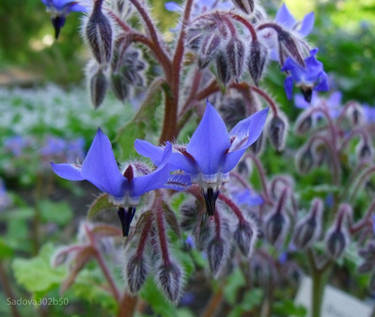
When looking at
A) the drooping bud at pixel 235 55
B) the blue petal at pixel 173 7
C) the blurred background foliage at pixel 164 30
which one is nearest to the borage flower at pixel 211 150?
the drooping bud at pixel 235 55

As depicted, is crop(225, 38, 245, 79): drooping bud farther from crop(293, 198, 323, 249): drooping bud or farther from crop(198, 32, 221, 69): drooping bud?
crop(293, 198, 323, 249): drooping bud

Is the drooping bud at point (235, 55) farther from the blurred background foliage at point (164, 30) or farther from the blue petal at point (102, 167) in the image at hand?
the blurred background foliage at point (164, 30)

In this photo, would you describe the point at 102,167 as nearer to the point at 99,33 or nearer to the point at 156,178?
the point at 156,178

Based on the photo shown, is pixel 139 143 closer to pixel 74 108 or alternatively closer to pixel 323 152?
pixel 323 152

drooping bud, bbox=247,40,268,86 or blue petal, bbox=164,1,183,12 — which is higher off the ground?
blue petal, bbox=164,1,183,12

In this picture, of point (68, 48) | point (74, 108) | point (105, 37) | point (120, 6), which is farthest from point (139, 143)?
point (68, 48)

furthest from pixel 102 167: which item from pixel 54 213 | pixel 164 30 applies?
pixel 164 30

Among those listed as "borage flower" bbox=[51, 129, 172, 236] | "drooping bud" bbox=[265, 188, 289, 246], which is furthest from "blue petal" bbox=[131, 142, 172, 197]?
"drooping bud" bbox=[265, 188, 289, 246]
